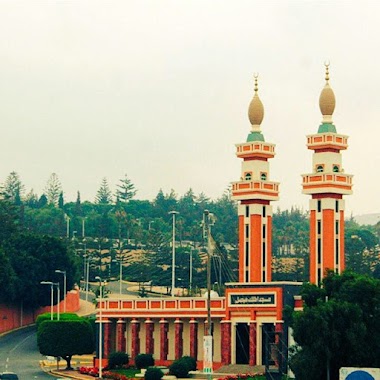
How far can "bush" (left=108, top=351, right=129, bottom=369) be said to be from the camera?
83875 mm

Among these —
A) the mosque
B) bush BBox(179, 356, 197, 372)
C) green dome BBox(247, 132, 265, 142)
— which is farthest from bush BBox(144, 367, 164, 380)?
green dome BBox(247, 132, 265, 142)

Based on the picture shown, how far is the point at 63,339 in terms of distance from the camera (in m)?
86.9

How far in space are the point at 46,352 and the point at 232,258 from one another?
273ft

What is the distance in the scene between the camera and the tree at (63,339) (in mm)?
86688

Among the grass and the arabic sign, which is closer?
the arabic sign

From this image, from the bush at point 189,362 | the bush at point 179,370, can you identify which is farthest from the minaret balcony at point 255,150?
the bush at point 179,370

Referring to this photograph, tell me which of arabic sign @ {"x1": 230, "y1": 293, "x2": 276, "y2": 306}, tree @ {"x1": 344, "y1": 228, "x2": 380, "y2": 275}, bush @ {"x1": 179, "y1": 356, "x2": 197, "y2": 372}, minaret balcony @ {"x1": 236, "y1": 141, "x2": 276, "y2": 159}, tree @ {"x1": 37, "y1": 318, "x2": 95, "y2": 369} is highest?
minaret balcony @ {"x1": 236, "y1": 141, "x2": 276, "y2": 159}

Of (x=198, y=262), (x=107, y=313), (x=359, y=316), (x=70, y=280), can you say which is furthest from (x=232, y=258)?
(x=359, y=316)

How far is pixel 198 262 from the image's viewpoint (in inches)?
6914

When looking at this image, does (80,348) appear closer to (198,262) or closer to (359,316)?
(359,316)

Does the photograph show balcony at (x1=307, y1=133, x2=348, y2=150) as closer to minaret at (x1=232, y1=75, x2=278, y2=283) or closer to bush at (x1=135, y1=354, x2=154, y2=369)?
minaret at (x1=232, y1=75, x2=278, y2=283)

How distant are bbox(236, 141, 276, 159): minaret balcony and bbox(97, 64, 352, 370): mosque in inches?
3.0

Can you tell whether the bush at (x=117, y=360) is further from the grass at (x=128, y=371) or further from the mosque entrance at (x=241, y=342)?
the mosque entrance at (x=241, y=342)

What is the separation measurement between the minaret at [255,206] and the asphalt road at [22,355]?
17.2 meters
